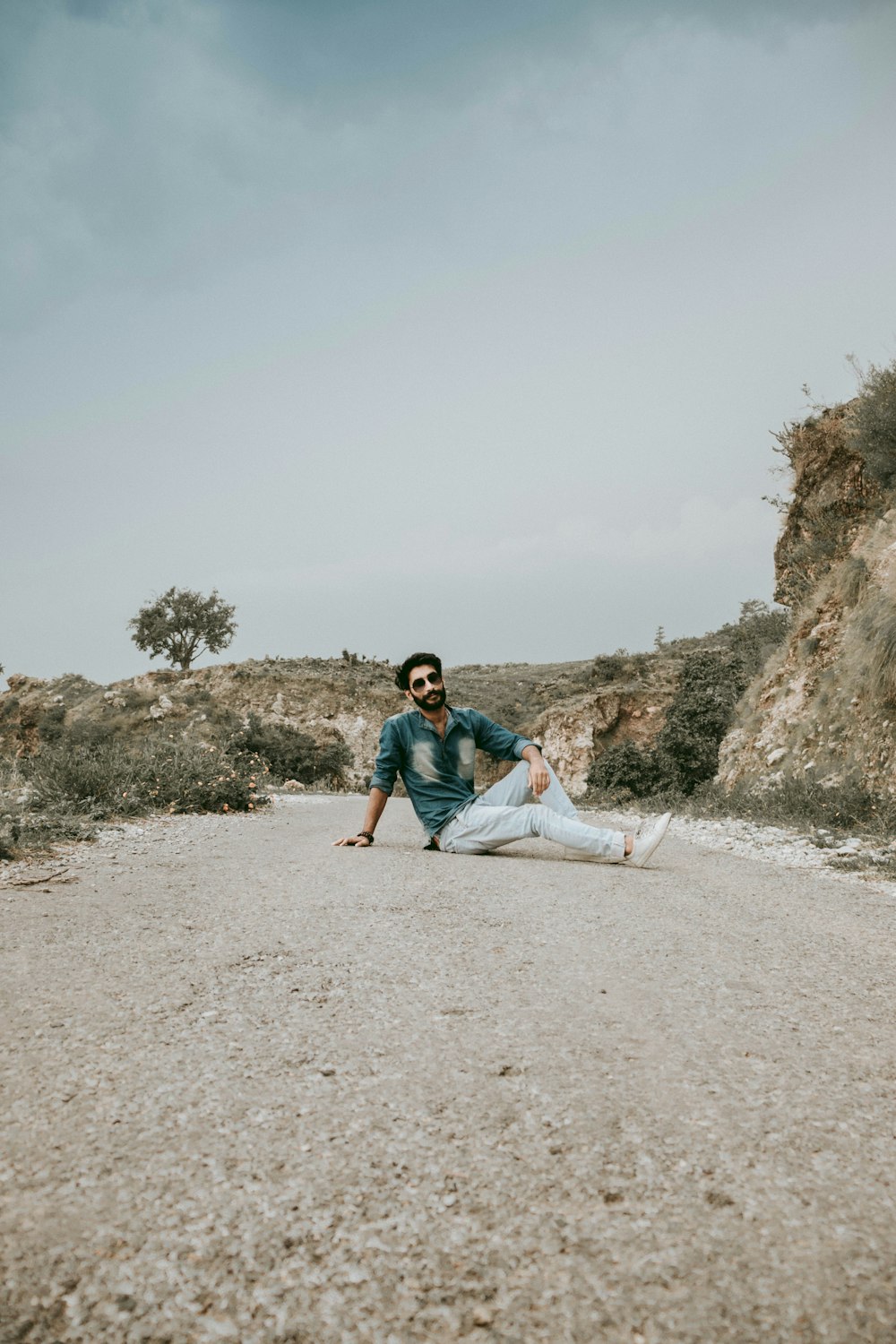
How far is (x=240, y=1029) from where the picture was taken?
219 cm

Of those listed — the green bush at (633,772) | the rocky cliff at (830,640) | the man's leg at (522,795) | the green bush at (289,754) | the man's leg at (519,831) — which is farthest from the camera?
the green bush at (289,754)

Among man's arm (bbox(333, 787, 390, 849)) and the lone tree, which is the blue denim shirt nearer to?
man's arm (bbox(333, 787, 390, 849))

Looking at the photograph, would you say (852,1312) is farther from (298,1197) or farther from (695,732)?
Answer: (695,732)

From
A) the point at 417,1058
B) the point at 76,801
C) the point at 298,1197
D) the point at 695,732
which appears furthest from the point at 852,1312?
the point at 695,732

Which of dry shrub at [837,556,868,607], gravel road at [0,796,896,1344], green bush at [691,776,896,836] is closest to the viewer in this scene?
gravel road at [0,796,896,1344]

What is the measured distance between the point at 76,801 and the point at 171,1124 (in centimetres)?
710

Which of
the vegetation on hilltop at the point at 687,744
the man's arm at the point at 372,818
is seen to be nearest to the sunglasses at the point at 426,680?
the man's arm at the point at 372,818

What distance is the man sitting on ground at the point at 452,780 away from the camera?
5.84 m

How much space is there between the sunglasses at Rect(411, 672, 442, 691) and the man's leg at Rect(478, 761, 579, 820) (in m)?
0.88

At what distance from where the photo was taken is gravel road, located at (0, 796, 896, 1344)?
118cm

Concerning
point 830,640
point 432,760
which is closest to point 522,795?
point 432,760

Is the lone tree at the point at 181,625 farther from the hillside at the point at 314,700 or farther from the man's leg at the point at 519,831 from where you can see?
the man's leg at the point at 519,831

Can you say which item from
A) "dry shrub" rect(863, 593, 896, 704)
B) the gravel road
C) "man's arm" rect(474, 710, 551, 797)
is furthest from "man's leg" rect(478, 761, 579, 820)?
"dry shrub" rect(863, 593, 896, 704)

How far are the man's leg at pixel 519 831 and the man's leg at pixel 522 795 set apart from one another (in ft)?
0.16
